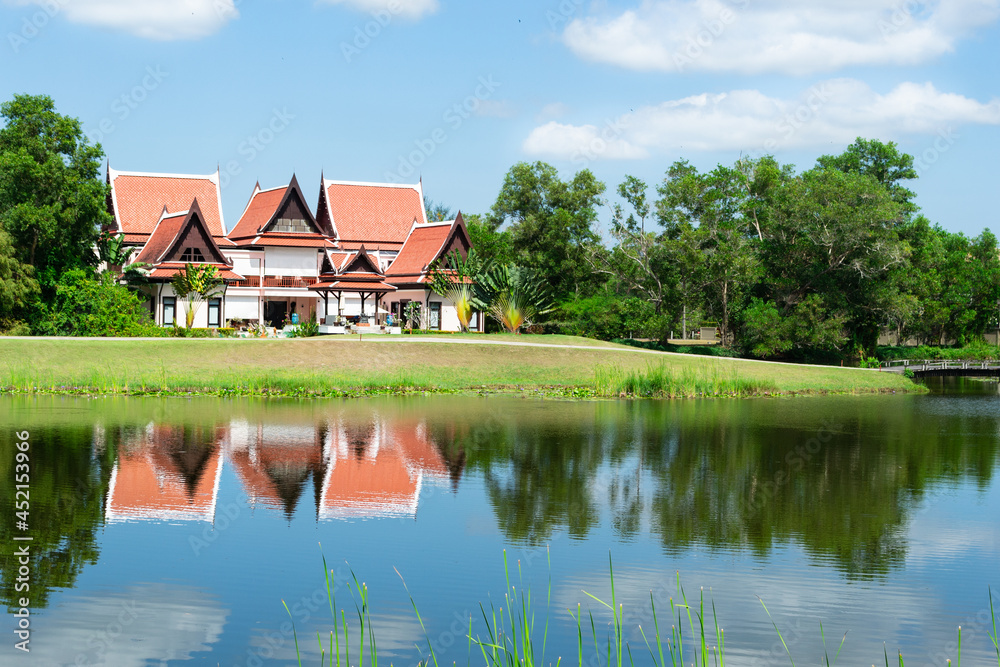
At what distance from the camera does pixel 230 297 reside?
5000 cm

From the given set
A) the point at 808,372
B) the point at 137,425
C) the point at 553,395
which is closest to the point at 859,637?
the point at 137,425

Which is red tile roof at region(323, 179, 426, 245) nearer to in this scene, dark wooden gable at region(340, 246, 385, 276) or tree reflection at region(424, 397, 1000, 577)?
dark wooden gable at region(340, 246, 385, 276)

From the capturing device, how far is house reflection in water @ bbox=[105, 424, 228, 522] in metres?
13.0

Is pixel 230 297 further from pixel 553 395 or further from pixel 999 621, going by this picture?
pixel 999 621

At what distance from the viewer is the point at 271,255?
51.5 metres

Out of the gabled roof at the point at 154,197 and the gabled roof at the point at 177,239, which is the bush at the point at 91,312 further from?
the gabled roof at the point at 154,197

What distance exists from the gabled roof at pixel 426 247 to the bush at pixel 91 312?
48.5 ft

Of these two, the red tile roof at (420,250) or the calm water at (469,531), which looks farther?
the red tile roof at (420,250)

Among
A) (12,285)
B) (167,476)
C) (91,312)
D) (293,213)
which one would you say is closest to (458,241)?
(293,213)

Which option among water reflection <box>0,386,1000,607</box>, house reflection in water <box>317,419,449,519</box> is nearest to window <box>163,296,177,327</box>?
water reflection <box>0,386,1000,607</box>

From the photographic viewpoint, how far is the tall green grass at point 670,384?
3306cm

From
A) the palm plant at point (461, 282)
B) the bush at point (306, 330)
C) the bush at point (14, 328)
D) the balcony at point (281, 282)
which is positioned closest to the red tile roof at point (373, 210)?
the balcony at point (281, 282)

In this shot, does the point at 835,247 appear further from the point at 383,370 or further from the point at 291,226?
the point at 291,226

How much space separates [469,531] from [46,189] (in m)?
38.0
